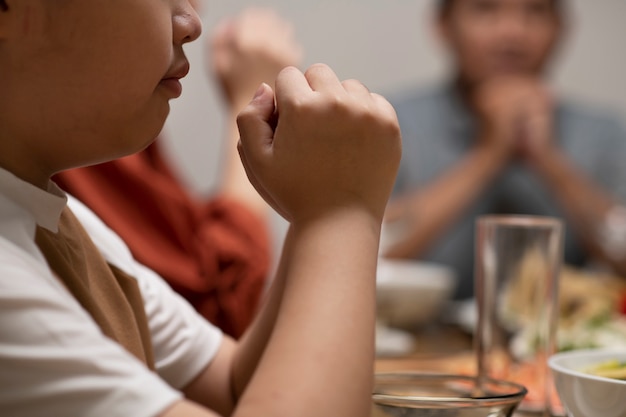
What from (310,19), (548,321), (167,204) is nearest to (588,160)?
(310,19)

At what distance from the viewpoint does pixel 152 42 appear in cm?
49

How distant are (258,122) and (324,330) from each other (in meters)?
0.13

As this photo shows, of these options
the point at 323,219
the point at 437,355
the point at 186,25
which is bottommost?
the point at 437,355

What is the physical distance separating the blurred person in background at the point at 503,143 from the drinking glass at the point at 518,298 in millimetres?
1703

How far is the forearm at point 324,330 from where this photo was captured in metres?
0.41

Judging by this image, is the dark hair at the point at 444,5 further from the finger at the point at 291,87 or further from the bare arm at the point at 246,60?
the finger at the point at 291,87

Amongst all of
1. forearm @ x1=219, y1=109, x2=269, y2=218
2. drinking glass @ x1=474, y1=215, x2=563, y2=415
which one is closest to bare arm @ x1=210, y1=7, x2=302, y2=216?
forearm @ x1=219, y1=109, x2=269, y2=218

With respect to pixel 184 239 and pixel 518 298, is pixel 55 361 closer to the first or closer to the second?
pixel 518 298

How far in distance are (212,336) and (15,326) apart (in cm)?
34

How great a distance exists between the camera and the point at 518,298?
805 mm

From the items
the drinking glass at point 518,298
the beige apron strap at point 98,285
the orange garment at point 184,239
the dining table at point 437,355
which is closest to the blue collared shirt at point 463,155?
the dining table at point 437,355

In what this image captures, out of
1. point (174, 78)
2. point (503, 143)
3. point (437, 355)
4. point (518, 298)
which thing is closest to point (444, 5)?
point (503, 143)

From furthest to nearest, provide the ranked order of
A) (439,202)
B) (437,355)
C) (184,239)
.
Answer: (439,202), (184,239), (437,355)

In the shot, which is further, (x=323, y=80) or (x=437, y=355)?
(x=437, y=355)
